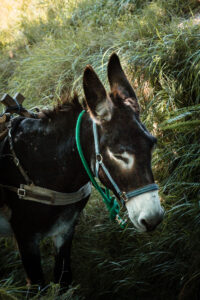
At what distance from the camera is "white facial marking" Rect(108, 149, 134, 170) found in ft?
6.00

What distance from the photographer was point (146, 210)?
1.78 m

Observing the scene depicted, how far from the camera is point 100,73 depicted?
4035 mm

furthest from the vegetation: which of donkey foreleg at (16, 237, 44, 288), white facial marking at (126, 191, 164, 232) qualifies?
white facial marking at (126, 191, 164, 232)

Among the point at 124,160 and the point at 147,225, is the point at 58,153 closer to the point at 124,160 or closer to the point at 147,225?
the point at 124,160

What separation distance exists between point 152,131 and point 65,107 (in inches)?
54.3

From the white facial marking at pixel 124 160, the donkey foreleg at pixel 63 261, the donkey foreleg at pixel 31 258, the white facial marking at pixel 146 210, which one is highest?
the white facial marking at pixel 124 160

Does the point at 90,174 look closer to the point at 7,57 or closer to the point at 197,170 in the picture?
the point at 197,170

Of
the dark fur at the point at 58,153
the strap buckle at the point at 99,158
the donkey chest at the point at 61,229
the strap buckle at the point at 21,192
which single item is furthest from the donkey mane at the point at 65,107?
the donkey chest at the point at 61,229

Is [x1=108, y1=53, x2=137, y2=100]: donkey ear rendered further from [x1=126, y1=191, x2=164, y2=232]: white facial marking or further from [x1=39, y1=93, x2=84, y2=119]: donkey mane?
[x1=126, y1=191, x2=164, y2=232]: white facial marking

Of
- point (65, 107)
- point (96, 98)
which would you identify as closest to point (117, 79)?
point (96, 98)

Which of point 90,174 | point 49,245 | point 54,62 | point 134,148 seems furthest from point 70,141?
point 54,62

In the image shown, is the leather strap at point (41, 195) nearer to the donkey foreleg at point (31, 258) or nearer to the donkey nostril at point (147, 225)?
the donkey foreleg at point (31, 258)

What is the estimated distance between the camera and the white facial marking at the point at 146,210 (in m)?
1.77

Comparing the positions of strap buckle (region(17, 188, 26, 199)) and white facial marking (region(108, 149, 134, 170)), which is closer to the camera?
white facial marking (region(108, 149, 134, 170))
